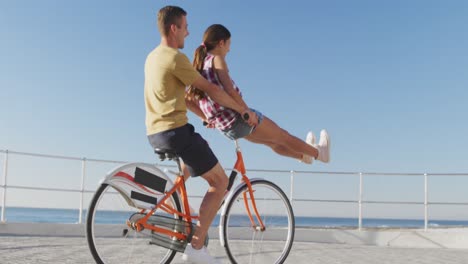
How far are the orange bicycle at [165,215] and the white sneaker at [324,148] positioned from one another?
1.49 feet

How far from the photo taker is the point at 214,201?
3.39m

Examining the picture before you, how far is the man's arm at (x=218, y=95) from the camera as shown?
3.17m

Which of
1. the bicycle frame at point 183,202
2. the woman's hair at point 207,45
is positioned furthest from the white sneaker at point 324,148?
the woman's hair at point 207,45

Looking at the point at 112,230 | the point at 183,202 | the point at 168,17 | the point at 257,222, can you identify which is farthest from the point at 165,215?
the point at 168,17

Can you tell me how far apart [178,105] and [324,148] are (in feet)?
4.79

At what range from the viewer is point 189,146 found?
3.16 m

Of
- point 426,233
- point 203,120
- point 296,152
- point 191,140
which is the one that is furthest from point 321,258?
point 426,233

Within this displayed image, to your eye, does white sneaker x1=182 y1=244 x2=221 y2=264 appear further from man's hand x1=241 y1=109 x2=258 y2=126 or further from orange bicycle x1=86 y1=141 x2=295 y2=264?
man's hand x1=241 y1=109 x2=258 y2=126

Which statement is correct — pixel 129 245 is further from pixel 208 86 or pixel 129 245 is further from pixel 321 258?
pixel 321 258

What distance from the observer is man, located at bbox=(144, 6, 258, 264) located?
3107 mm

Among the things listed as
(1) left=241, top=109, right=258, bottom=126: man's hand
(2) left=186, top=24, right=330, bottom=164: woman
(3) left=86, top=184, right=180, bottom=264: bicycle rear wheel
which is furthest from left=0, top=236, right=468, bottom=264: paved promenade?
(1) left=241, top=109, right=258, bottom=126: man's hand

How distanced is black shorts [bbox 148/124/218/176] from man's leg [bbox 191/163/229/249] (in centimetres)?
9

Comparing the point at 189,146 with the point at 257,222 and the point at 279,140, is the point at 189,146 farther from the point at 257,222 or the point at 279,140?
the point at 257,222

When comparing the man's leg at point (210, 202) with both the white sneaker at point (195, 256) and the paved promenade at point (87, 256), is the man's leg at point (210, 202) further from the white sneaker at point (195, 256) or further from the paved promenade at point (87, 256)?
the paved promenade at point (87, 256)
